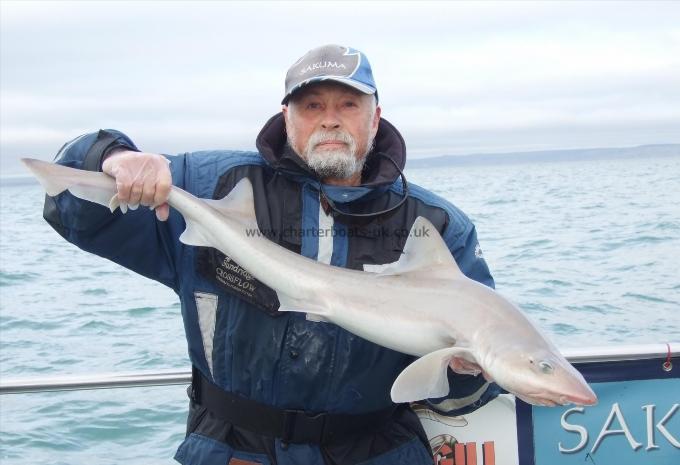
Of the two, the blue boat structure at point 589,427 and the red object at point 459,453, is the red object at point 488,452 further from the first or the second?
the red object at point 459,453

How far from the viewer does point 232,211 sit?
2805mm

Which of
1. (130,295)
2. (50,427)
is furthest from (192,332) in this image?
(130,295)

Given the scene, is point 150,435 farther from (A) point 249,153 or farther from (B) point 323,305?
(B) point 323,305

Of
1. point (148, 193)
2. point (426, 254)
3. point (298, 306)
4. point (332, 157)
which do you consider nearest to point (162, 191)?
point (148, 193)

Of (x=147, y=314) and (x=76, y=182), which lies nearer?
(x=76, y=182)

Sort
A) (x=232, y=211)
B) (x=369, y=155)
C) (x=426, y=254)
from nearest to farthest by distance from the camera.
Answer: (x=426, y=254), (x=232, y=211), (x=369, y=155)

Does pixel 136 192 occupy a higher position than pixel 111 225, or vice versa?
pixel 136 192

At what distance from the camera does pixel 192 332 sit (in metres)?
3.09

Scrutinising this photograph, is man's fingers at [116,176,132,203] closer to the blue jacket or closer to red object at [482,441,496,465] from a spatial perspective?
the blue jacket

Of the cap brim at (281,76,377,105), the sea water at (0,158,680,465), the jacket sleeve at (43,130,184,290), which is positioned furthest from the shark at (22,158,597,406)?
the sea water at (0,158,680,465)

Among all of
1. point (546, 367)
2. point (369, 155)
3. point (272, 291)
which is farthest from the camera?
point (369, 155)

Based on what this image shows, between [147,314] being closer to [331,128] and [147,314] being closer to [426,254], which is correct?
[331,128]

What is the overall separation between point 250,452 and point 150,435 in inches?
160

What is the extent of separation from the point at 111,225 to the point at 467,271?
1414 mm
